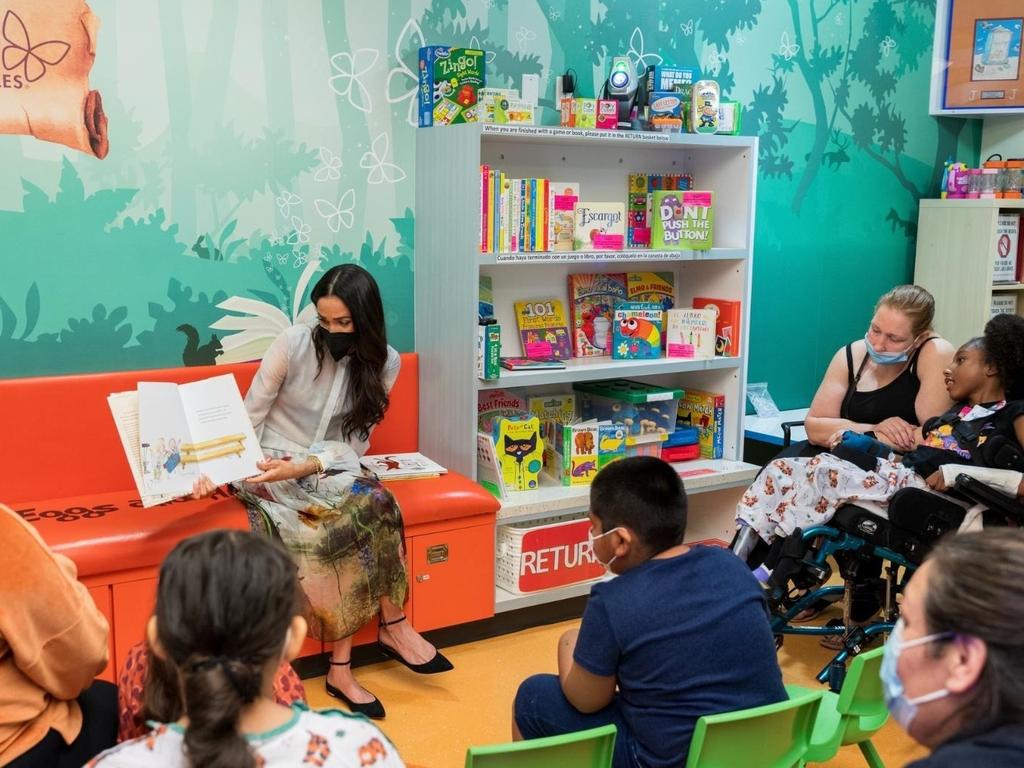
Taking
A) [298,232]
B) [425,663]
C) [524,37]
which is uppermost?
[524,37]

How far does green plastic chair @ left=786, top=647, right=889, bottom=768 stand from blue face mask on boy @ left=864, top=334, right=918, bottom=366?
182 centimetres

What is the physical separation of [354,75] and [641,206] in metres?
Result: 1.43

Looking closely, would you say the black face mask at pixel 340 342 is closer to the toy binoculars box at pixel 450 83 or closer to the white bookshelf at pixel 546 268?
the white bookshelf at pixel 546 268

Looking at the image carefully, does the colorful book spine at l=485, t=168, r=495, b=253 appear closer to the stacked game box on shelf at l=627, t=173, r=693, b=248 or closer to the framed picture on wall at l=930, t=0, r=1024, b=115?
the stacked game box on shelf at l=627, t=173, r=693, b=248

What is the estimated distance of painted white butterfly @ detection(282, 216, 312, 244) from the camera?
405 centimetres

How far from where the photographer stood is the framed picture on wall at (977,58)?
5656mm

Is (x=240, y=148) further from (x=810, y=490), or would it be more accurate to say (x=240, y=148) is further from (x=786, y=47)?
(x=786, y=47)

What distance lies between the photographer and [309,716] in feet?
5.04

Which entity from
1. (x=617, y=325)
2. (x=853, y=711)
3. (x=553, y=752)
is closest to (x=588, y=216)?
(x=617, y=325)

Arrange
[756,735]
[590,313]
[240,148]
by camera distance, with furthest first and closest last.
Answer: [590,313], [240,148], [756,735]

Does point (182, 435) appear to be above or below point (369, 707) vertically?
above

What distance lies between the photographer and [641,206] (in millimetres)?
4762

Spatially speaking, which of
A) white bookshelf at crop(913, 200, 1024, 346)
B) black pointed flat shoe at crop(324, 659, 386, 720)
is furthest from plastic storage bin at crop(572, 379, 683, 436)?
white bookshelf at crop(913, 200, 1024, 346)

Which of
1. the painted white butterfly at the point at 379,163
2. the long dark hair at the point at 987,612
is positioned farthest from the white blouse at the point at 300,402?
the long dark hair at the point at 987,612
